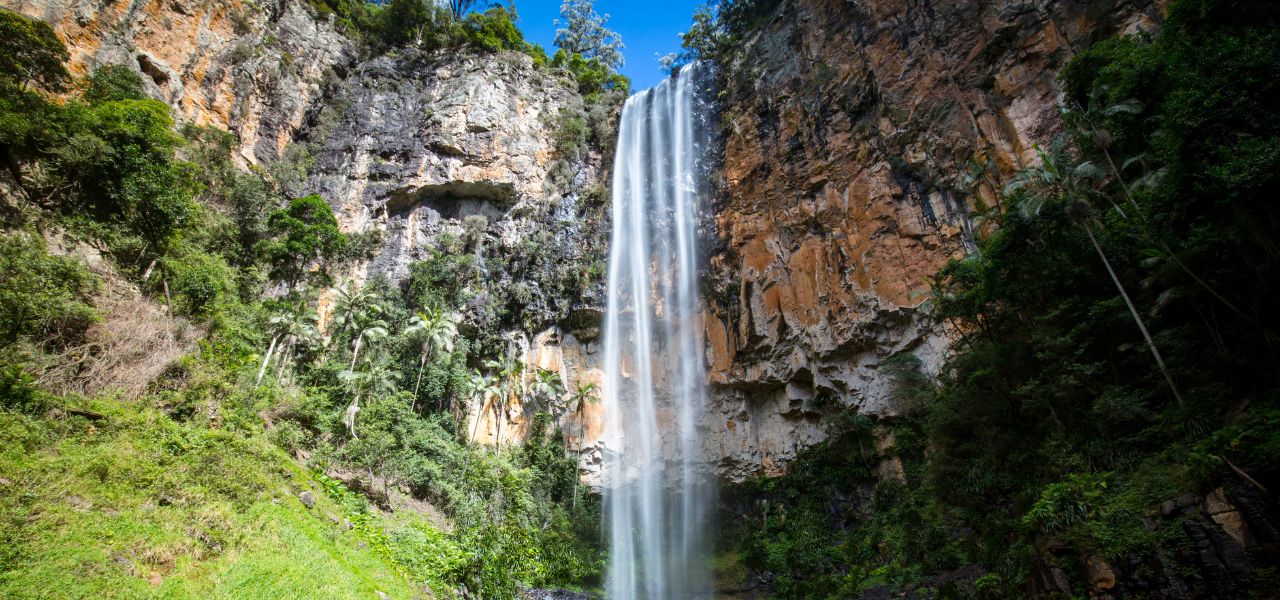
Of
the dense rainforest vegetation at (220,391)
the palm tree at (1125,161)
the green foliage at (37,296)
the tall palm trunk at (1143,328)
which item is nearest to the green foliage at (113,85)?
the dense rainforest vegetation at (220,391)

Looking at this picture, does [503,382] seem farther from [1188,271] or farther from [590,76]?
[1188,271]

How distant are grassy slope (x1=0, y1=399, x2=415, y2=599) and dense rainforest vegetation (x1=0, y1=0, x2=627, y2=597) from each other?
0.03m

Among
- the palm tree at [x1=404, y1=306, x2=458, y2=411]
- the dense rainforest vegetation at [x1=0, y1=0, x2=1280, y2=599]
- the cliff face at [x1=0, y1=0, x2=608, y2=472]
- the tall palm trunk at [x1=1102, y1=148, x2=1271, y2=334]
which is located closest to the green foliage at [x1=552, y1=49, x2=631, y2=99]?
the cliff face at [x1=0, y1=0, x2=608, y2=472]

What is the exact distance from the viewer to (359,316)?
1017 inches

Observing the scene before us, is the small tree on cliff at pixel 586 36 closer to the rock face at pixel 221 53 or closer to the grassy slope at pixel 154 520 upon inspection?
the rock face at pixel 221 53

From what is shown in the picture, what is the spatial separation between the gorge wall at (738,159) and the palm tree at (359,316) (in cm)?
268

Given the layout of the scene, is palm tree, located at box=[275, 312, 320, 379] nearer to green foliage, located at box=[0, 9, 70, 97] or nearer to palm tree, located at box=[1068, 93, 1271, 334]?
green foliage, located at box=[0, 9, 70, 97]

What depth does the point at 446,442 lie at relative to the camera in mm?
24188

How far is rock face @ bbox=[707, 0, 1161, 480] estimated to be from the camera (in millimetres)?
20281

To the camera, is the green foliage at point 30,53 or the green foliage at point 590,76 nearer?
the green foliage at point 30,53

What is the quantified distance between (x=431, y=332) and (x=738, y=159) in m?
17.8

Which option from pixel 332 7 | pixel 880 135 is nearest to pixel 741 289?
pixel 880 135

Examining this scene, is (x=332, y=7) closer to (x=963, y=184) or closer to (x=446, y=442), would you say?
(x=446, y=442)

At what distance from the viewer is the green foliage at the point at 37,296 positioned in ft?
33.1
